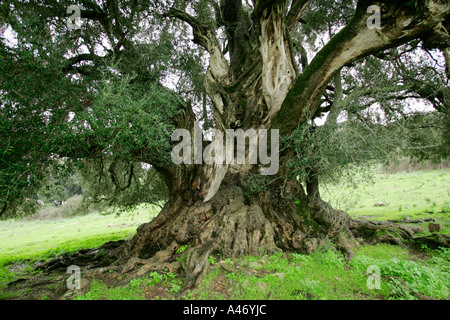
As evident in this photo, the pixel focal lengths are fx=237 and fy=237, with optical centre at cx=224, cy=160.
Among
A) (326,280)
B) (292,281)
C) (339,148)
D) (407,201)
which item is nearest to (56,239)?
(292,281)

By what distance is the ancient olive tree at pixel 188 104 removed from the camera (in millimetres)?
5348

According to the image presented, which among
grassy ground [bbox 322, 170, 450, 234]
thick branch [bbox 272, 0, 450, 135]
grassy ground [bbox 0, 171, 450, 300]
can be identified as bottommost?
grassy ground [bbox 0, 171, 450, 300]

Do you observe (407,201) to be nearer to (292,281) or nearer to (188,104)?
(292,281)

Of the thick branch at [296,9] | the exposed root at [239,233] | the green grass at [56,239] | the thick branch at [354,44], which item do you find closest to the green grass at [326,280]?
the exposed root at [239,233]

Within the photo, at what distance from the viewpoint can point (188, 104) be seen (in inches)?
307

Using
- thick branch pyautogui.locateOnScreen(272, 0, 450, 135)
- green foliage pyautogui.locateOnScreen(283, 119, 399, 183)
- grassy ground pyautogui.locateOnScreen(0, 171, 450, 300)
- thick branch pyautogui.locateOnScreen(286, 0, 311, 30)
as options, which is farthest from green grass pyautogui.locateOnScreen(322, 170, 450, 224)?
thick branch pyautogui.locateOnScreen(286, 0, 311, 30)

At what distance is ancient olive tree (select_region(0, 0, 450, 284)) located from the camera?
5348 mm

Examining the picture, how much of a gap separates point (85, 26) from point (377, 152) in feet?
32.5

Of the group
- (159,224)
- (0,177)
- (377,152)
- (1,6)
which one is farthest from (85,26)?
(377,152)

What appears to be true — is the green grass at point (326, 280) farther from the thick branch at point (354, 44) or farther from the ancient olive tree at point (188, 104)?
the thick branch at point (354, 44)

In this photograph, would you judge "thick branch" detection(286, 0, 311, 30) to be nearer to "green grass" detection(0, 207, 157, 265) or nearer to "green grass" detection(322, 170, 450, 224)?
"green grass" detection(322, 170, 450, 224)

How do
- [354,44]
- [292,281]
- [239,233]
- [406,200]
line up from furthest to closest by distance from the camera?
[406,200] < [239,233] < [354,44] < [292,281]
